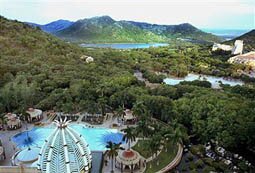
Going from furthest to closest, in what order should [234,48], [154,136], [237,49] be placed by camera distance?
[234,48] → [237,49] → [154,136]

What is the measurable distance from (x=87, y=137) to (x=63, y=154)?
78.8 feet

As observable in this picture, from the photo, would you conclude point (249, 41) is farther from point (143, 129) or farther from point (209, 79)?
point (143, 129)

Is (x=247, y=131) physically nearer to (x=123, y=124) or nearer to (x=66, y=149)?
(x=123, y=124)

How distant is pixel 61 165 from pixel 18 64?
50687 mm

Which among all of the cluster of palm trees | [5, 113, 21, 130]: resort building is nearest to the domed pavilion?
the cluster of palm trees

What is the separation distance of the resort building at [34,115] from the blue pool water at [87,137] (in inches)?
108

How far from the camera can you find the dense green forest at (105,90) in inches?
1478

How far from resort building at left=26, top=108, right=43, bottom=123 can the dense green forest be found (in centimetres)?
139

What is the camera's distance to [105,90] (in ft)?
164

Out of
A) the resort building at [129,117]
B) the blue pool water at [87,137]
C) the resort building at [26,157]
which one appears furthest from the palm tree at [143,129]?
the resort building at [26,157]

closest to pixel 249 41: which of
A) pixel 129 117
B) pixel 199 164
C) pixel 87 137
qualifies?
pixel 129 117

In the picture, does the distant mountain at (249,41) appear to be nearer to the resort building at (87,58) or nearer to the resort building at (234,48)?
the resort building at (234,48)

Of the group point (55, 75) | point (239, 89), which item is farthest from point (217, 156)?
point (55, 75)

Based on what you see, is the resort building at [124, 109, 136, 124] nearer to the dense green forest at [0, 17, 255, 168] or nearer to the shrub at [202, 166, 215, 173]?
the dense green forest at [0, 17, 255, 168]
